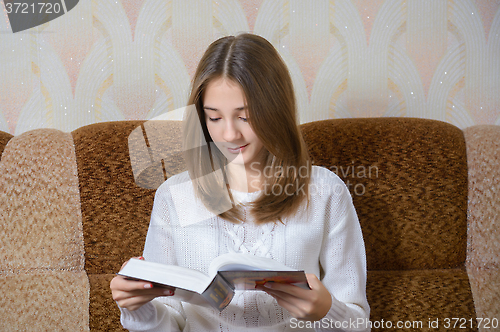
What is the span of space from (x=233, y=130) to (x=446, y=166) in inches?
26.0

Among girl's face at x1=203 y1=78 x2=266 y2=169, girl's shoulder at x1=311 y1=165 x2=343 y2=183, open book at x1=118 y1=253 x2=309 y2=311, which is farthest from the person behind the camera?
girl's shoulder at x1=311 y1=165 x2=343 y2=183

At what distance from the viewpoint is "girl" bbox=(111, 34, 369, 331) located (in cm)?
90

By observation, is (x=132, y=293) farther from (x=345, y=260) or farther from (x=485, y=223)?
(x=485, y=223)

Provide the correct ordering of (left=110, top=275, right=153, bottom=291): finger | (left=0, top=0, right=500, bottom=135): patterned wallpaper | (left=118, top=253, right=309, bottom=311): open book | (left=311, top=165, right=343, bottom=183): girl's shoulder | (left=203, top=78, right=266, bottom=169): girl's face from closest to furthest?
(left=118, top=253, right=309, bottom=311): open book → (left=110, top=275, right=153, bottom=291): finger → (left=203, top=78, right=266, bottom=169): girl's face → (left=311, top=165, right=343, bottom=183): girl's shoulder → (left=0, top=0, right=500, bottom=135): patterned wallpaper

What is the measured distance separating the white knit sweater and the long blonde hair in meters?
0.03

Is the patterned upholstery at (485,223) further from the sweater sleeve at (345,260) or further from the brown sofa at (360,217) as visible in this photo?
the sweater sleeve at (345,260)

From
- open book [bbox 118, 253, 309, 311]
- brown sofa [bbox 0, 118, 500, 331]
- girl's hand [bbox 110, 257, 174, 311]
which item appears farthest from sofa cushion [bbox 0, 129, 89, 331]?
open book [bbox 118, 253, 309, 311]

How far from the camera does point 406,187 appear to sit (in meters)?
1.14

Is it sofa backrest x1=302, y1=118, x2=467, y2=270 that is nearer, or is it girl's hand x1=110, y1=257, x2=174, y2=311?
girl's hand x1=110, y1=257, x2=174, y2=311

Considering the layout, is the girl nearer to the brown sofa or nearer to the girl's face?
the girl's face

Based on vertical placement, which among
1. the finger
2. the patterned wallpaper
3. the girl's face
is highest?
the patterned wallpaper

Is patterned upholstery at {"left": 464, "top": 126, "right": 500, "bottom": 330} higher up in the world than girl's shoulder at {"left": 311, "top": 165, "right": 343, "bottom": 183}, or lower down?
lower down

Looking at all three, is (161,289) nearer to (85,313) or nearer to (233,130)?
(233,130)

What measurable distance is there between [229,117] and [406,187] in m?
0.58
